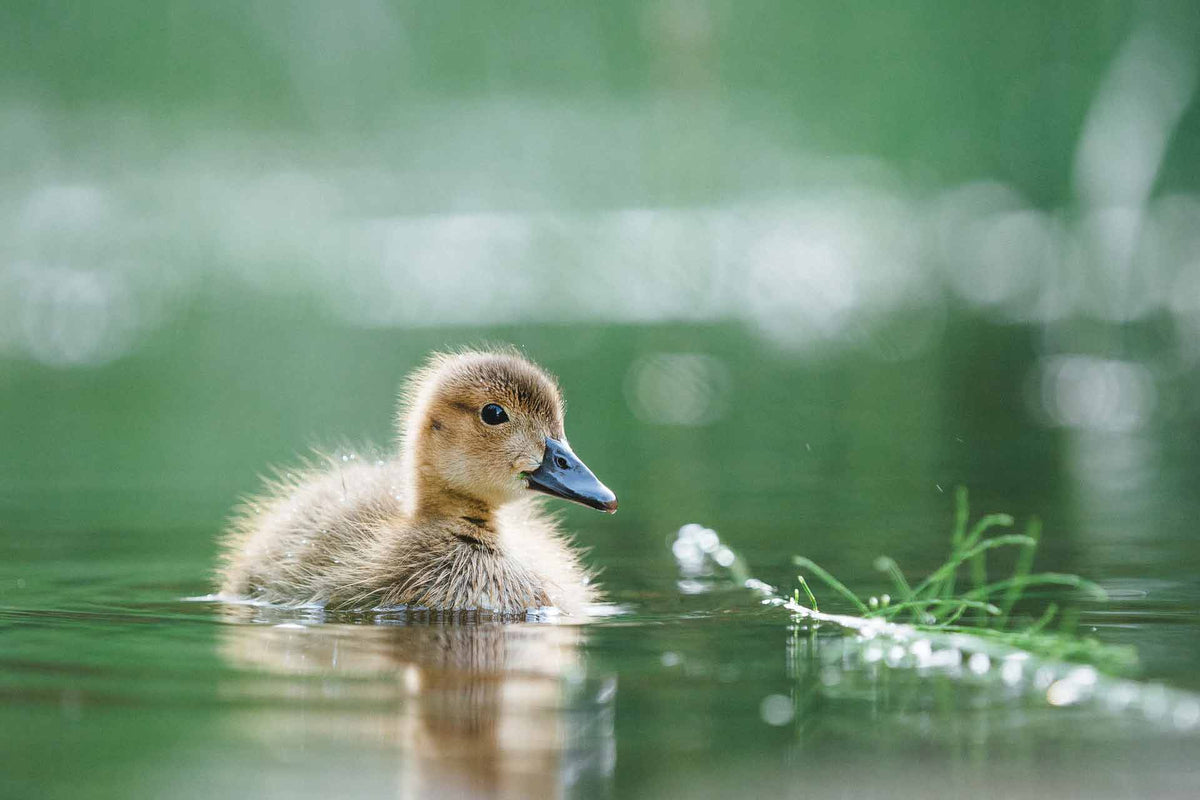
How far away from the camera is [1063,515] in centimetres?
845

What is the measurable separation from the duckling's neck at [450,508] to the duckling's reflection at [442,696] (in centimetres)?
78

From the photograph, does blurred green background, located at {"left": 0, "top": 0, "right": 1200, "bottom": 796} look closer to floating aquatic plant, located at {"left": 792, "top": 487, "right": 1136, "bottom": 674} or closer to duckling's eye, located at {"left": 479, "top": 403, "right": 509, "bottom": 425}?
floating aquatic plant, located at {"left": 792, "top": 487, "right": 1136, "bottom": 674}

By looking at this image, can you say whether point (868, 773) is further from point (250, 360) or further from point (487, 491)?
point (250, 360)

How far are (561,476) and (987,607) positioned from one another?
2163 millimetres

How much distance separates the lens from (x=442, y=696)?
14.4 feet

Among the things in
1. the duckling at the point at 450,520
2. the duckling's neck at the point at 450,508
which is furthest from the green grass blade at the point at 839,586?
the duckling's neck at the point at 450,508

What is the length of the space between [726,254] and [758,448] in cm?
1367

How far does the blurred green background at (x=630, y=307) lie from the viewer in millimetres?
4613

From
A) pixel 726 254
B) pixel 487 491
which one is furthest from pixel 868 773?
pixel 726 254

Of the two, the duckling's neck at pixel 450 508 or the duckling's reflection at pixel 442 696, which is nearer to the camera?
the duckling's reflection at pixel 442 696

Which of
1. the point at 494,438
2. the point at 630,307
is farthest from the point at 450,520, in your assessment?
the point at 630,307

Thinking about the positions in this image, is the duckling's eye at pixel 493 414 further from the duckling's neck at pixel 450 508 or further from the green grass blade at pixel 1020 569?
the green grass blade at pixel 1020 569

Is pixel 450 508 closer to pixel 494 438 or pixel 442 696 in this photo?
pixel 494 438

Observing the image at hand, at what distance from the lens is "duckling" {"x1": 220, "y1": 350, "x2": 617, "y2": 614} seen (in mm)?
6293
